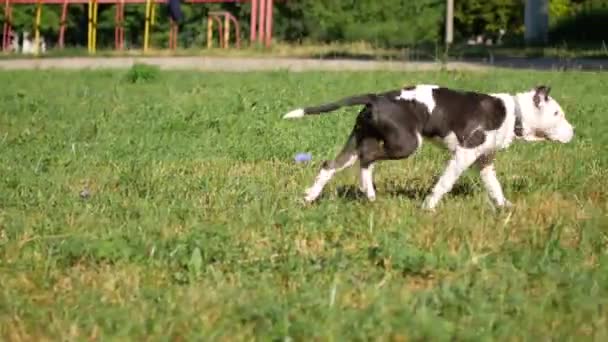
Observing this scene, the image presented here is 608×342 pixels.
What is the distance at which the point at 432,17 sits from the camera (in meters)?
34.3

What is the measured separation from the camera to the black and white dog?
244 inches

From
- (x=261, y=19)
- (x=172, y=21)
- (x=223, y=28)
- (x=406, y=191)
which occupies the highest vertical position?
(x=261, y=19)

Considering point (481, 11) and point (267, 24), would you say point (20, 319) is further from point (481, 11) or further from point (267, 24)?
point (481, 11)

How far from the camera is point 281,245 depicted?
192 inches

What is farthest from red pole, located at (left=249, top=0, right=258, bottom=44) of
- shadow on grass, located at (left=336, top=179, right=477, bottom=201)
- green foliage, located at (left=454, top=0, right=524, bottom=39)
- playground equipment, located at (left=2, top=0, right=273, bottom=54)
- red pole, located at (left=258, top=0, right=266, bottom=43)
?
shadow on grass, located at (left=336, top=179, right=477, bottom=201)

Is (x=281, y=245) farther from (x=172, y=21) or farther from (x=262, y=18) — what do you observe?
(x=262, y=18)

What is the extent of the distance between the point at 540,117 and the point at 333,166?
1.38 metres

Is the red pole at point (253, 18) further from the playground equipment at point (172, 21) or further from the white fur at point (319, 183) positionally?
the white fur at point (319, 183)

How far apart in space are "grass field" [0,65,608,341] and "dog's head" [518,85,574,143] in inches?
14.4

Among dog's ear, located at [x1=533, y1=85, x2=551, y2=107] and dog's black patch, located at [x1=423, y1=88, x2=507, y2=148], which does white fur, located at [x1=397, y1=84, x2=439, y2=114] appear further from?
dog's ear, located at [x1=533, y1=85, x2=551, y2=107]

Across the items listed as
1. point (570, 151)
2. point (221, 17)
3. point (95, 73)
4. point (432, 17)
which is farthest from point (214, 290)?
point (432, 17)

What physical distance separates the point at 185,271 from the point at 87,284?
429 millimetres

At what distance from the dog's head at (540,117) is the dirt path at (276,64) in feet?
33.6

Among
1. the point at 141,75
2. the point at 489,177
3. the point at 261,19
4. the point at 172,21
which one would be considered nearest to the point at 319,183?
the point at 489,177
